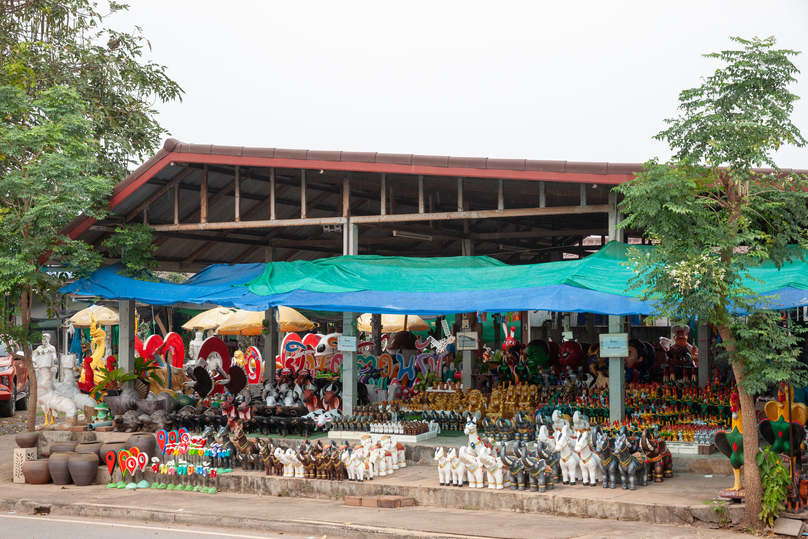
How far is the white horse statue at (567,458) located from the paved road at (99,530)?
11.6ft

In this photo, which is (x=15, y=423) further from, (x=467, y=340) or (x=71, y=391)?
(x=467, y=340)

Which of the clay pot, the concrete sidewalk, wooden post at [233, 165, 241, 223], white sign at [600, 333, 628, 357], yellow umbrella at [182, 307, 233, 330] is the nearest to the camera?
the concrete sidewalk

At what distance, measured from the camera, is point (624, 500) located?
9070mm

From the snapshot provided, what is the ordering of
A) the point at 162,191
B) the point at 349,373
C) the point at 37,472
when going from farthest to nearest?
the point at 162,191 → the point at 349,373 → the point at 37,472

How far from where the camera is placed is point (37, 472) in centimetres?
1308

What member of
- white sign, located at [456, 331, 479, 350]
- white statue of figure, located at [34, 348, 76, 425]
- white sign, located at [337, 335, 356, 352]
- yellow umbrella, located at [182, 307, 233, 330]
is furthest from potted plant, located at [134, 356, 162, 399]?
yellow umbrella, located at [182, 307, 233, 330]

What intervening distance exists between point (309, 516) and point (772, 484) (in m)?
5.36

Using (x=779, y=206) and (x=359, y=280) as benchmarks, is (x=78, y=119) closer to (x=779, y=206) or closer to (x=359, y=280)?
(x=359, y=280)

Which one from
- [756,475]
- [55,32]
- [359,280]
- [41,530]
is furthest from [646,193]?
[55,32]

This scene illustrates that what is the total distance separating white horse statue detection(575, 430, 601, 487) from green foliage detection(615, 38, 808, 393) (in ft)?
7.83

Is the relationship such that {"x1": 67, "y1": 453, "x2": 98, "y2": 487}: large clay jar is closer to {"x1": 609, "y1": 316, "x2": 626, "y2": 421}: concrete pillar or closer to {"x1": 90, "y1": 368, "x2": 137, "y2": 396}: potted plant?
{"x1": 90, "y1": 368, "x2": 137, "y2": 396}: potted plant

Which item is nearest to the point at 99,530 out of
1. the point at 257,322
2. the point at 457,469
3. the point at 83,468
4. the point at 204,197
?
the point at 83,468

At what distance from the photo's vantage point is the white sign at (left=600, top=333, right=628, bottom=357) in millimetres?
11180

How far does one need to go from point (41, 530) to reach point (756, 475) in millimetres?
8449
